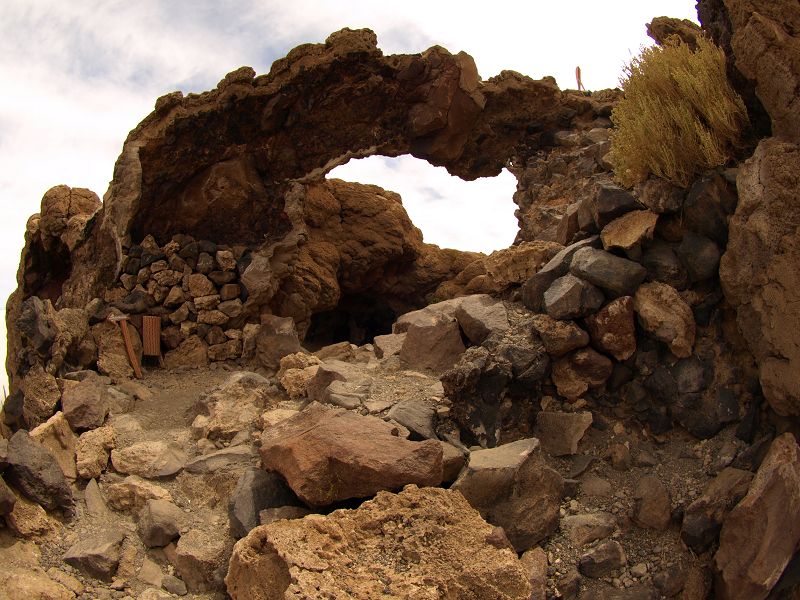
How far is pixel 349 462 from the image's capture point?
3561mm

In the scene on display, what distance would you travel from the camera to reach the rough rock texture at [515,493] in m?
3.69

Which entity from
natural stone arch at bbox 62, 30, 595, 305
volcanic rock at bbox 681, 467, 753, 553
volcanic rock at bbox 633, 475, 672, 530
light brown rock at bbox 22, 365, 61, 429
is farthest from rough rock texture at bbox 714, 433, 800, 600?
natural stone arch at bbox 62, 30, 595, 305

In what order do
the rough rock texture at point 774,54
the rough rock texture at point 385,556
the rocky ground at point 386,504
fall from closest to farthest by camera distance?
1. the rough rock texture at point 385,556
2. the rocky ground at point 386,504
3. the rough rock texture at point 774,54

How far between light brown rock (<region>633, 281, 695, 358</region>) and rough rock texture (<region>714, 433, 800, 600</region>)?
0.84 meters

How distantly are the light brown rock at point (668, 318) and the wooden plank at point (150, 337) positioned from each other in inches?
163

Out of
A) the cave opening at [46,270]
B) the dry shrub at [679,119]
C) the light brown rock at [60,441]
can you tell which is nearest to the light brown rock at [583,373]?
the dry shrub at [679,119]

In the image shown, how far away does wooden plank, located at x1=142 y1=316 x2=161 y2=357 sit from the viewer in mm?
6391

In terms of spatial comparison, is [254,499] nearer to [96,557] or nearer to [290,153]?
[96,557]

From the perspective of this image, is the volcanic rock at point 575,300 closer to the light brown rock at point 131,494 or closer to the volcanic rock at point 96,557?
the light brown rock at point 131,494

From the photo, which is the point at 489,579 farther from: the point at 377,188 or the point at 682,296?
the point at 377,188

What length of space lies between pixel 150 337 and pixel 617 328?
409cm

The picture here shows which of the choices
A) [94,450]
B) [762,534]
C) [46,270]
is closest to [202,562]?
[94,450]

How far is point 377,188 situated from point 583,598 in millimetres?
6214

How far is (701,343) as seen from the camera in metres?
4.28
